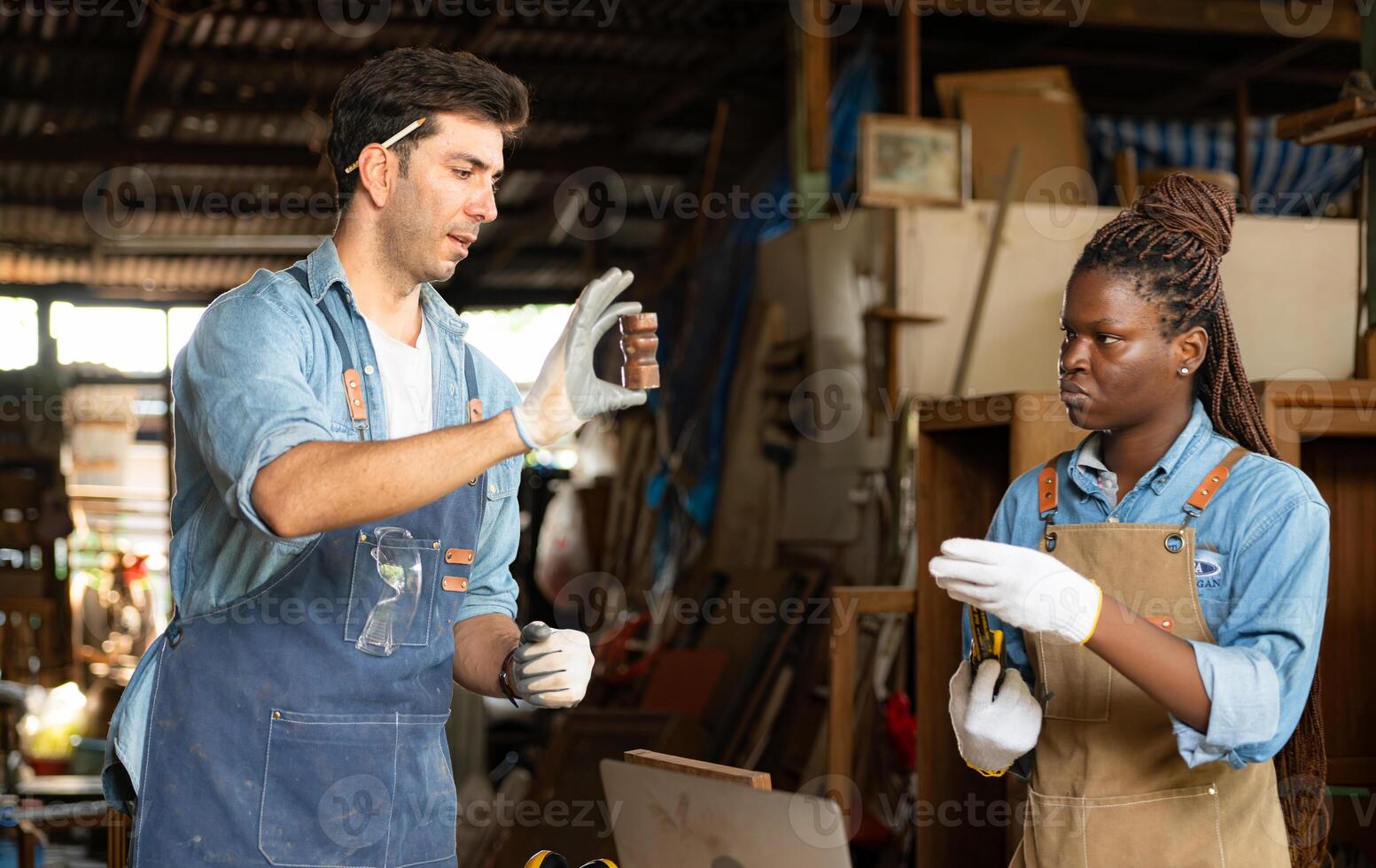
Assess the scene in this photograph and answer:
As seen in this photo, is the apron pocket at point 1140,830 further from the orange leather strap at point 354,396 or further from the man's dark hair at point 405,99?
the man's dark hair at point 405,99

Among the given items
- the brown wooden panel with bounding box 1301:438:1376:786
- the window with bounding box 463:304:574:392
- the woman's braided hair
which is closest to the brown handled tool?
the woman's braided hair

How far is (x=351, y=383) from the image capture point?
73.4 inches

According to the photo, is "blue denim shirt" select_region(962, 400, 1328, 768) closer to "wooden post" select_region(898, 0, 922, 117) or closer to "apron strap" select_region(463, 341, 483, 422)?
"apron strap" select_region(463, 341, 483, 422)

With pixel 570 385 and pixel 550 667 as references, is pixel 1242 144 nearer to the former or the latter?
pixel 550 667

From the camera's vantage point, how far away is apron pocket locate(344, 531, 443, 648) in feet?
6.06

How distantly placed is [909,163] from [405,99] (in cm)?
440

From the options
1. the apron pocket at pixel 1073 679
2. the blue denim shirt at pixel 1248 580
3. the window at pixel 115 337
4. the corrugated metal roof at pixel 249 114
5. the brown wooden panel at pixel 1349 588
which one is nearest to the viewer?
the blue denim shirt at pixel 1248 580

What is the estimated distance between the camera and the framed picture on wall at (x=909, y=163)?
5988 mm

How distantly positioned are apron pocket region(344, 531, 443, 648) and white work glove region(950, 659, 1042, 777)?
2.60 ft

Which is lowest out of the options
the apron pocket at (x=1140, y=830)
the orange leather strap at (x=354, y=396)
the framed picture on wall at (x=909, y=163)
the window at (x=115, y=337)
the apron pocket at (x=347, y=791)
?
the apron pocket at (x=1140, y=830)

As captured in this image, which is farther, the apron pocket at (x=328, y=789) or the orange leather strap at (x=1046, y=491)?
the orange leather strap at (x=1046, y=491)

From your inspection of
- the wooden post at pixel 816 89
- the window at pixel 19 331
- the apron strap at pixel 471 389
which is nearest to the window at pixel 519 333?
the window at pixel 19 331

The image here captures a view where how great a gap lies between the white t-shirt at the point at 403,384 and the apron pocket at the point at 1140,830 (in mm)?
1089

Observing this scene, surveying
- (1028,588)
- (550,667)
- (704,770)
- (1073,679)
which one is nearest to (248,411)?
(550,667)
